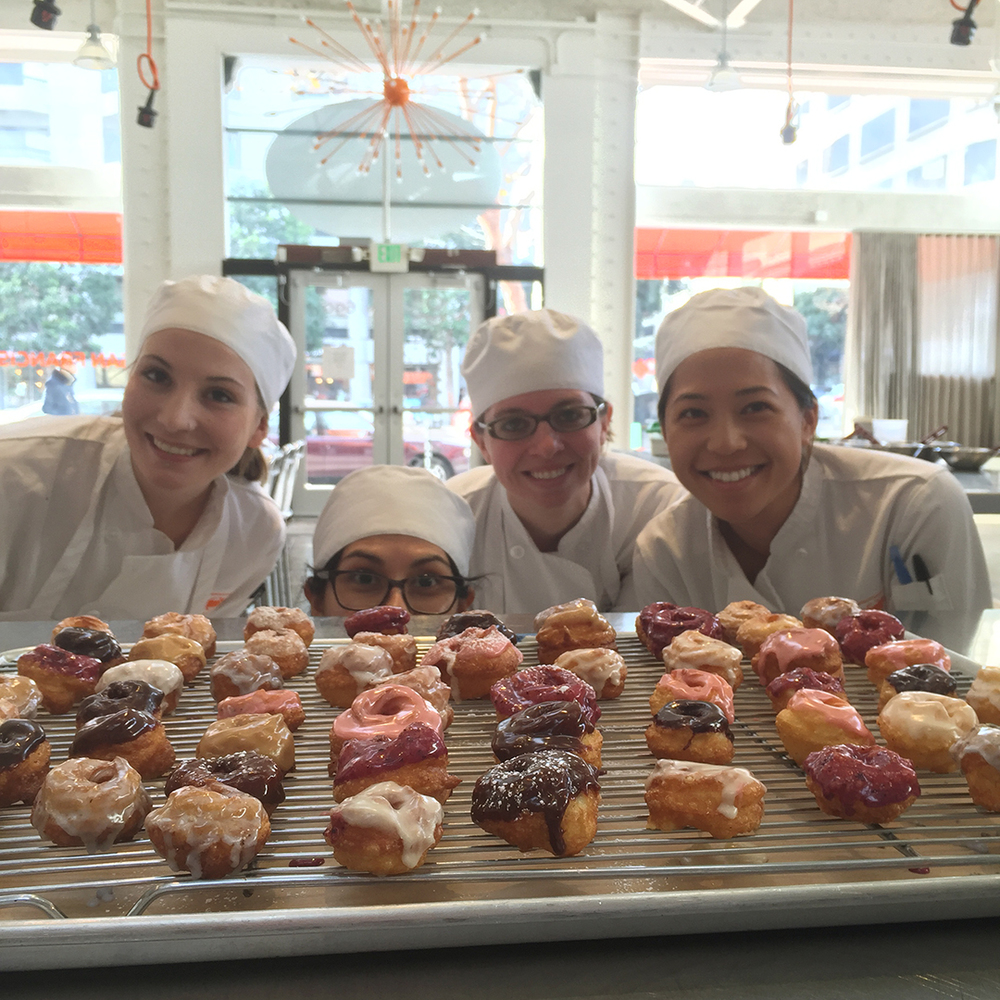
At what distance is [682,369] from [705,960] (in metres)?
1.71

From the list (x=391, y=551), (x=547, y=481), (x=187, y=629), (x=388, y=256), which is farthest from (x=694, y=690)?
(x=388, y=256)

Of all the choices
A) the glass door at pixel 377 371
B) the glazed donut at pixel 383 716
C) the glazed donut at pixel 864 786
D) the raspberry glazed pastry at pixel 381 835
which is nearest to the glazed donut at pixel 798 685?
the glazed donut at pixel 864 786

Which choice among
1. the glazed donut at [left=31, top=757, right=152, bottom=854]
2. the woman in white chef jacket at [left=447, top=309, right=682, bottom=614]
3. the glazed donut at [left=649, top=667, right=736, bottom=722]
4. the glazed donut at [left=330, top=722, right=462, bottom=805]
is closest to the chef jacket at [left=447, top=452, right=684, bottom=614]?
the woman in white chef jacket at [left=447, top=309, right=682, bottom=614]

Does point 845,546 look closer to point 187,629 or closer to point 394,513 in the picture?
point 394,513

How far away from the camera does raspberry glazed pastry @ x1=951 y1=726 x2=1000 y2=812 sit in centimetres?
102

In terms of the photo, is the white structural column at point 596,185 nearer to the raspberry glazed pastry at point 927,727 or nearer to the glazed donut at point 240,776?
the raspberry glazed pastry at point 927,727

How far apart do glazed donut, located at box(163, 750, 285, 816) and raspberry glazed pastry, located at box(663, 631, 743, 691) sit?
70 centimetres

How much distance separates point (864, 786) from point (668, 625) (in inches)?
26.2

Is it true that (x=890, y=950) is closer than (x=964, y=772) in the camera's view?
Yes

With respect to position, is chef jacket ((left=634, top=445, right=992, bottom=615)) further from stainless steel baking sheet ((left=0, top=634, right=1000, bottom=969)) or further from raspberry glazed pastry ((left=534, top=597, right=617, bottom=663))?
stainless steel baking sheet ((left=0, top=634, right=1000, bottom=969))

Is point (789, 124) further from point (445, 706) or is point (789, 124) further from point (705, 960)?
point (705, 960)

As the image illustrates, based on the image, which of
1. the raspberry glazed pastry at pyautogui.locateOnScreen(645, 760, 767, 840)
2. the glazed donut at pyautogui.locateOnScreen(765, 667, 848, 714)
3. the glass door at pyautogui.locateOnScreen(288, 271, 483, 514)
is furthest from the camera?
the glass door at pyautogui.locateOnScreen(288, 271, 483, 514)

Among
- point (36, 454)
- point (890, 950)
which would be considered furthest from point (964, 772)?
point (36, 454)

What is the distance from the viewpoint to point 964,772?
1.06 meters
